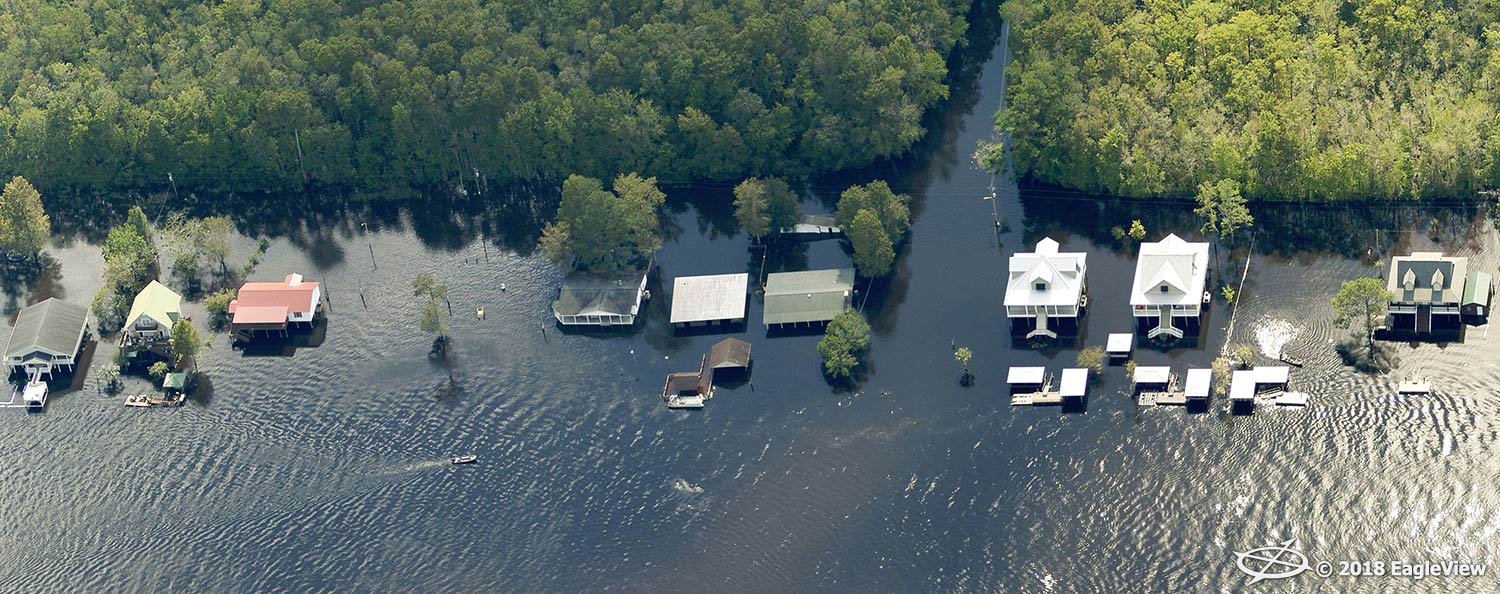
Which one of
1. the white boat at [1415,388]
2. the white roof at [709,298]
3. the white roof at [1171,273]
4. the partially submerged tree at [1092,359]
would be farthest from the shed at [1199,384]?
the white roof at [709,298]

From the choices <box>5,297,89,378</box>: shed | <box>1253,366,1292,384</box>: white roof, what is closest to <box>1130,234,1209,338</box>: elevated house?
<box>1253,366,1292,384</box>: white roof

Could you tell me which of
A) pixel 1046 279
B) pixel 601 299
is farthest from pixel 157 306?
pixel 1046 279

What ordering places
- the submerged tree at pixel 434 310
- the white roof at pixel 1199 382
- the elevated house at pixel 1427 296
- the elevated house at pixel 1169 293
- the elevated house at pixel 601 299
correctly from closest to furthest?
the white roof at pixel 1199 382 < the elevated house at pixel 1427 296 < the elevated house at pixel 1169 293 < the submerged tree at pixel 434 310 < the elevated house at pixel 601 299

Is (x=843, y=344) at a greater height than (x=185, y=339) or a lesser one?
lesser

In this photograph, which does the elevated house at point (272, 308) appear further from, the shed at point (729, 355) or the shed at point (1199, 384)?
the shed at point (1199, 384)

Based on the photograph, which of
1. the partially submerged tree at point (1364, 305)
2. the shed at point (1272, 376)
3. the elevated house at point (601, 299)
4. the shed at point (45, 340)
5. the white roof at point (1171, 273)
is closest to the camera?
the shed at point (1272, 376)

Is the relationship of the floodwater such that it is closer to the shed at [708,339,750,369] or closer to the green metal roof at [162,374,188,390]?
the shed at [708,339,750,369]

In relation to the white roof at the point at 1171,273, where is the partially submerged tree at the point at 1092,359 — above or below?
below

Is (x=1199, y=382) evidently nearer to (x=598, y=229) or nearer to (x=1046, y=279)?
(x=1046, y=279)
